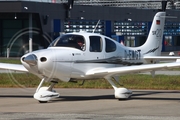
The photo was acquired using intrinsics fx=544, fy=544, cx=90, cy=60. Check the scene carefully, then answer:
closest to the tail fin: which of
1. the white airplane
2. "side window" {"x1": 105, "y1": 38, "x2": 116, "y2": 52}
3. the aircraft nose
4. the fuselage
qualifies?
the white airplane

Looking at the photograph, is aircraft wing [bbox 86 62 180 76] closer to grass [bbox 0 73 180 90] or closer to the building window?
grass [bbox 0 73 180 90]

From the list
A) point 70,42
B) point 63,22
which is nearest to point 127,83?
point 70,42

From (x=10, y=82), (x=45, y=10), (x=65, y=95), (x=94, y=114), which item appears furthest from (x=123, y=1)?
(x=94, y=114)

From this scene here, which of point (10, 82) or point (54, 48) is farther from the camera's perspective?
point (10, 82)

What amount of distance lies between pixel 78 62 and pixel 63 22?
135 ft

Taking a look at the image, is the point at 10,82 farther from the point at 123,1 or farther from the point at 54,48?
the point at 123,1

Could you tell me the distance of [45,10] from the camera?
55594 mm

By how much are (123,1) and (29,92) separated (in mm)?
56132

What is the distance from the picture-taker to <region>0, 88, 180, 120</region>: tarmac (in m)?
13.2

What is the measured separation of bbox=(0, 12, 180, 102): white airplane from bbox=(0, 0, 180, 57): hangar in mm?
29414

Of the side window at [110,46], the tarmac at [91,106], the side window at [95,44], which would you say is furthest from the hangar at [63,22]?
the side window at [95,44]

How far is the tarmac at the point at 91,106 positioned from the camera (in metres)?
13.2

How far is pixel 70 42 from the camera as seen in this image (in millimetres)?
17109

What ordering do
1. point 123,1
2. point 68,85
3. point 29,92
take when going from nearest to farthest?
point 29,92 → point 68,85 → point 123,1
